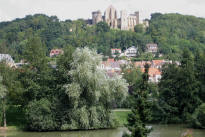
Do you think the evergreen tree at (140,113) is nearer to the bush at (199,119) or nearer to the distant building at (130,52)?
the bush at (199,119)

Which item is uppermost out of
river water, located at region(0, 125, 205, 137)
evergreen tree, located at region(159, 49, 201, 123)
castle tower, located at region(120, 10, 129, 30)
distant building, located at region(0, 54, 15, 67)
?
castle tower, located at region(120, 10, 129, 30)

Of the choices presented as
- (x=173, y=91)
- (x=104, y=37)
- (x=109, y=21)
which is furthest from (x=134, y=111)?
(x=109, y=21)

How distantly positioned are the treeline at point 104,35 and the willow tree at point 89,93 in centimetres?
8647

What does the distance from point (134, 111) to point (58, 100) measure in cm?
1721

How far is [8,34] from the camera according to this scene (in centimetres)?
14900

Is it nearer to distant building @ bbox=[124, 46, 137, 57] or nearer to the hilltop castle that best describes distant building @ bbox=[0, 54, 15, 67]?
distant building @ bbox=[124, 46, 137, 57]

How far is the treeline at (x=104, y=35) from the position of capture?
447 feet

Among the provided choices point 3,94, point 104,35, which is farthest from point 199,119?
point 104,35

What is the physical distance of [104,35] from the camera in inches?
5940

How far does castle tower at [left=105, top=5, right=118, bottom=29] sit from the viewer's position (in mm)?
169125

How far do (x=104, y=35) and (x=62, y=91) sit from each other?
111740 mm

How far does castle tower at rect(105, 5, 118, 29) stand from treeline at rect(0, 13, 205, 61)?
8923 millimetres

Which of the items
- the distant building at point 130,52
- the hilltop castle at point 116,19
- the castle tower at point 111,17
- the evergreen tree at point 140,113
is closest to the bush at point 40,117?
the evergreen tree at point 140,113

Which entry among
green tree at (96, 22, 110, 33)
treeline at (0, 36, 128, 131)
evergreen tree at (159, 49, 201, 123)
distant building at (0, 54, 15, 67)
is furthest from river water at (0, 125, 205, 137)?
green tree at (96, 22, 110, 33)
